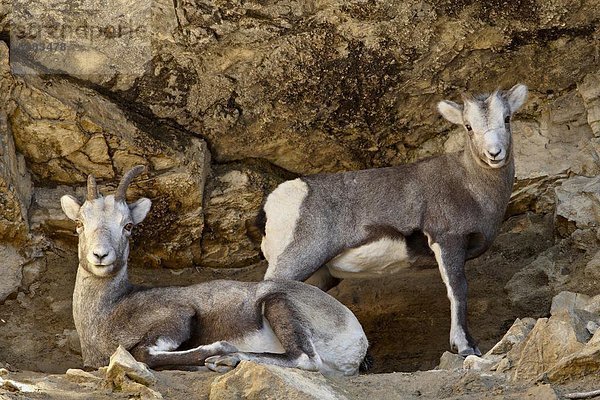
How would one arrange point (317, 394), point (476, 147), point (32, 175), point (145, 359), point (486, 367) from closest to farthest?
1. point (317, 394)
2. point (486, 367)
3. point (145, 359)
4. point (476, 147)
5. point (32, 175)

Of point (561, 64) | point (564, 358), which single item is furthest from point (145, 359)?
point (561, 64)

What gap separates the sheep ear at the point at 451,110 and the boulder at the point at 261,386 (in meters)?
3.83

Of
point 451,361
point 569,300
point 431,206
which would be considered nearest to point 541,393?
point 451,361

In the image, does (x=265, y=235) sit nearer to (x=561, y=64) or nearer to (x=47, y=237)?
(x=47, y=237)

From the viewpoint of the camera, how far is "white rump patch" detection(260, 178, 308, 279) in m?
10.3

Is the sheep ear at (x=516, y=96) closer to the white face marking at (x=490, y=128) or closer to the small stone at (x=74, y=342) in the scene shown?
the white face marking at (x=490, y=128)

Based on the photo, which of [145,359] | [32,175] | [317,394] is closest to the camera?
[317,394]

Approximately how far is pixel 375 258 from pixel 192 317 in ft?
6.45

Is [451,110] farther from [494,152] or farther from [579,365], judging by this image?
[579,365]

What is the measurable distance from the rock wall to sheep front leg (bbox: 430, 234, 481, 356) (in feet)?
3.63

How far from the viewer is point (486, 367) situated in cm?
792

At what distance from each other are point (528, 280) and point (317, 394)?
4.04 metres

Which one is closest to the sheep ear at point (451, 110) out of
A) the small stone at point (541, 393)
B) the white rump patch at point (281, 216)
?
the white rump patch at point (281, 216)

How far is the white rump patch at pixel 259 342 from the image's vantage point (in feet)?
28.7
